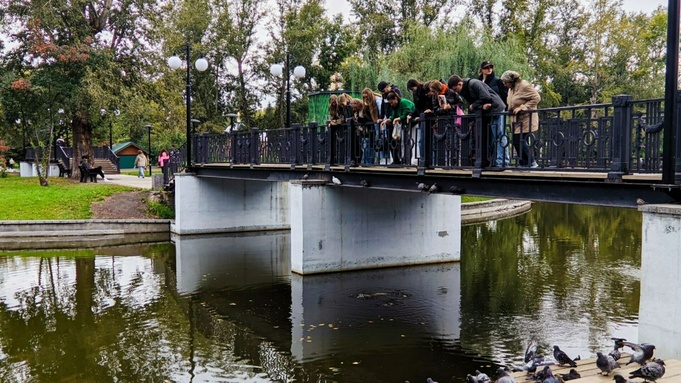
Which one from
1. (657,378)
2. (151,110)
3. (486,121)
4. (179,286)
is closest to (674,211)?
(657,378)

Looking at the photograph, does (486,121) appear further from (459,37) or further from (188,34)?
(188,34)

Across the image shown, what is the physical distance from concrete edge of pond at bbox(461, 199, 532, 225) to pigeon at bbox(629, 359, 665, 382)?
21890mm

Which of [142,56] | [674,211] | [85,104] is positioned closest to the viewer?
[674,211]

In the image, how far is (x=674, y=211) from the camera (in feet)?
21.7

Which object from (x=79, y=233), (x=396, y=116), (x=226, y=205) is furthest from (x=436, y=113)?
(x=79, y=233)

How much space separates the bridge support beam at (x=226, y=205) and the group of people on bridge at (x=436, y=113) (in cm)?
949

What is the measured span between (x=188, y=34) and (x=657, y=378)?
43762mm

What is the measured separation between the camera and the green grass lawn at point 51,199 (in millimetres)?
22734

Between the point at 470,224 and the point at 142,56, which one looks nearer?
the point at 470,224

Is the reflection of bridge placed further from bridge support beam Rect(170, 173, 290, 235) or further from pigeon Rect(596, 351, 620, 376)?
pigeon Rect(596, 351, 620, 376)

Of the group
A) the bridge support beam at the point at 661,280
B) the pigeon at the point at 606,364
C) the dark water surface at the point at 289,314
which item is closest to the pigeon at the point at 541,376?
the pigeon at the point at 606,364

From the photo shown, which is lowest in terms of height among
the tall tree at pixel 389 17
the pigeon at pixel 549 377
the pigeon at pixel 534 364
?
the pigeon at pixel 534 364

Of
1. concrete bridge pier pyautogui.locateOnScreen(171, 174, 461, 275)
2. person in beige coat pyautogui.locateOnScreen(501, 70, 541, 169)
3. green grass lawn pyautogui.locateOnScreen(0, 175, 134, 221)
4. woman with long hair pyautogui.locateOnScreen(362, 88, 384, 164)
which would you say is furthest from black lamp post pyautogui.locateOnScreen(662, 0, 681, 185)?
green grass lawn pyautogui.locateOnScreen(0, 175, 134, 221)

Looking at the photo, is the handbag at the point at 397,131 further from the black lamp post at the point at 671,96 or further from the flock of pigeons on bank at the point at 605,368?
the flock of pigeons on bank at the point at 605,368
